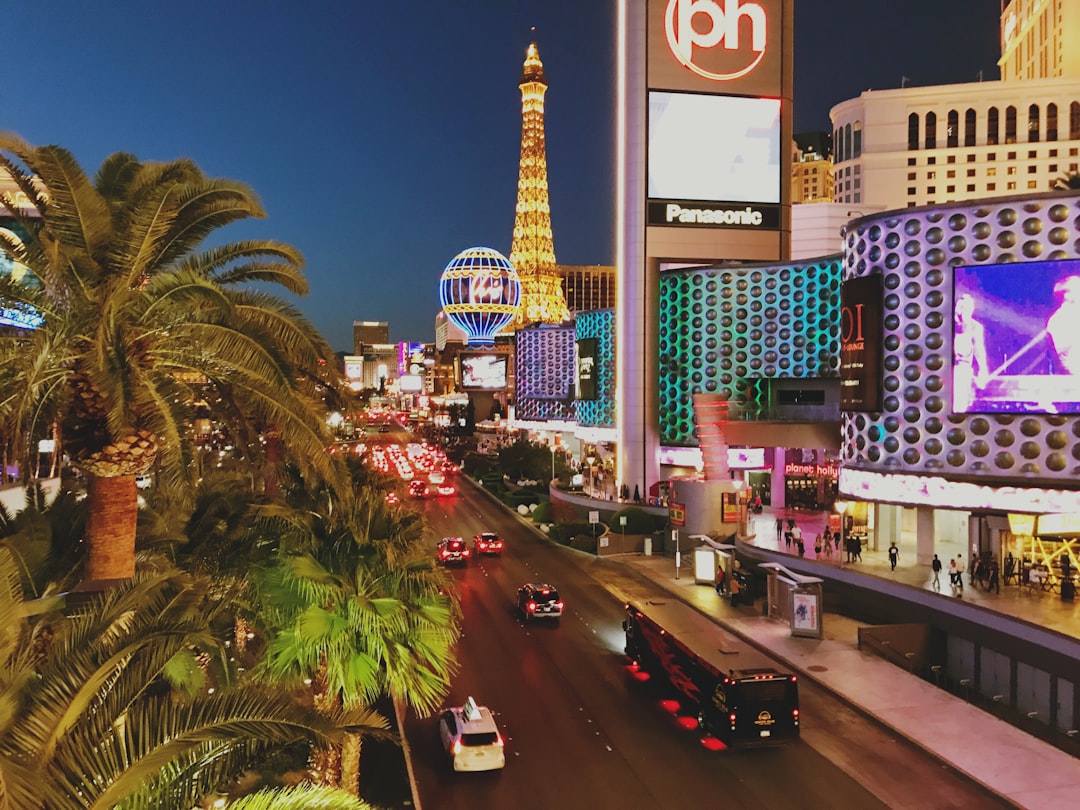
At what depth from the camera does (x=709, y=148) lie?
47125mm

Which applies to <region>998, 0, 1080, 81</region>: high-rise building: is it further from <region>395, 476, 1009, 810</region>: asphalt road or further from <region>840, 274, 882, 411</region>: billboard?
<region>395, 476, 1009, 810</region>: asphalt road

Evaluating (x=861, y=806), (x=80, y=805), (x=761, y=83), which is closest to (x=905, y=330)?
(x=861, y=806)

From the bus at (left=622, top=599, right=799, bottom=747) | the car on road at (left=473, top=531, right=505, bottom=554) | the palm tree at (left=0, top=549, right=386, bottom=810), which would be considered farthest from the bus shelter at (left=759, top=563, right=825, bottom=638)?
the palm tree at (left=0, top=549, right=386, bottom=810)

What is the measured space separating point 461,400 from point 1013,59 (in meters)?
89.9

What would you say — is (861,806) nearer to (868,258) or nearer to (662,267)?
(868,258)

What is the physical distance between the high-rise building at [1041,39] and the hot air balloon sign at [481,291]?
66.2 metres

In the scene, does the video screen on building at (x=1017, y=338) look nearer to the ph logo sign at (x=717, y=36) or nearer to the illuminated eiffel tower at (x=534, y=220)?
the ph logo sign at (x=717, y=36)

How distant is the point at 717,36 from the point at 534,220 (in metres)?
80.7

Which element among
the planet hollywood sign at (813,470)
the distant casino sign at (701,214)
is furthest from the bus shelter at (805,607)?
the distant casino sign at (701,214)

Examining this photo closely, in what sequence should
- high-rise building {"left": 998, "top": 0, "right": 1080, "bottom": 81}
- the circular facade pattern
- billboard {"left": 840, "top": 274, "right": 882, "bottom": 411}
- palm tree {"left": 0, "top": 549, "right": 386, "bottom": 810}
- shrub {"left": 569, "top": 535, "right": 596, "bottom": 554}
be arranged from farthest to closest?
high-rise building {"left": 998, "top": 0, "right": 1080, "bottom": 81} < shrub {"left": 569, "top": 535, "right": 596, "bottom": 554} < billboard {"left": 840, "top": 274, "right": 882, "bottom": 411} < the circular facade pattern < palm tree {"left": 0, "top": 549, "right": 386, "bottom": 810}

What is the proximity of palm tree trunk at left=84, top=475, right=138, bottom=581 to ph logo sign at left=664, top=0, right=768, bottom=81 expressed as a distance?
43.0 meters

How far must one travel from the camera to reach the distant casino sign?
47312mm

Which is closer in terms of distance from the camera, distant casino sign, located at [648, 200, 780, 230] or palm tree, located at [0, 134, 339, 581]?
palm tree, located at [0, 134, 339, 581]

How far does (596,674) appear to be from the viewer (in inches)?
838
